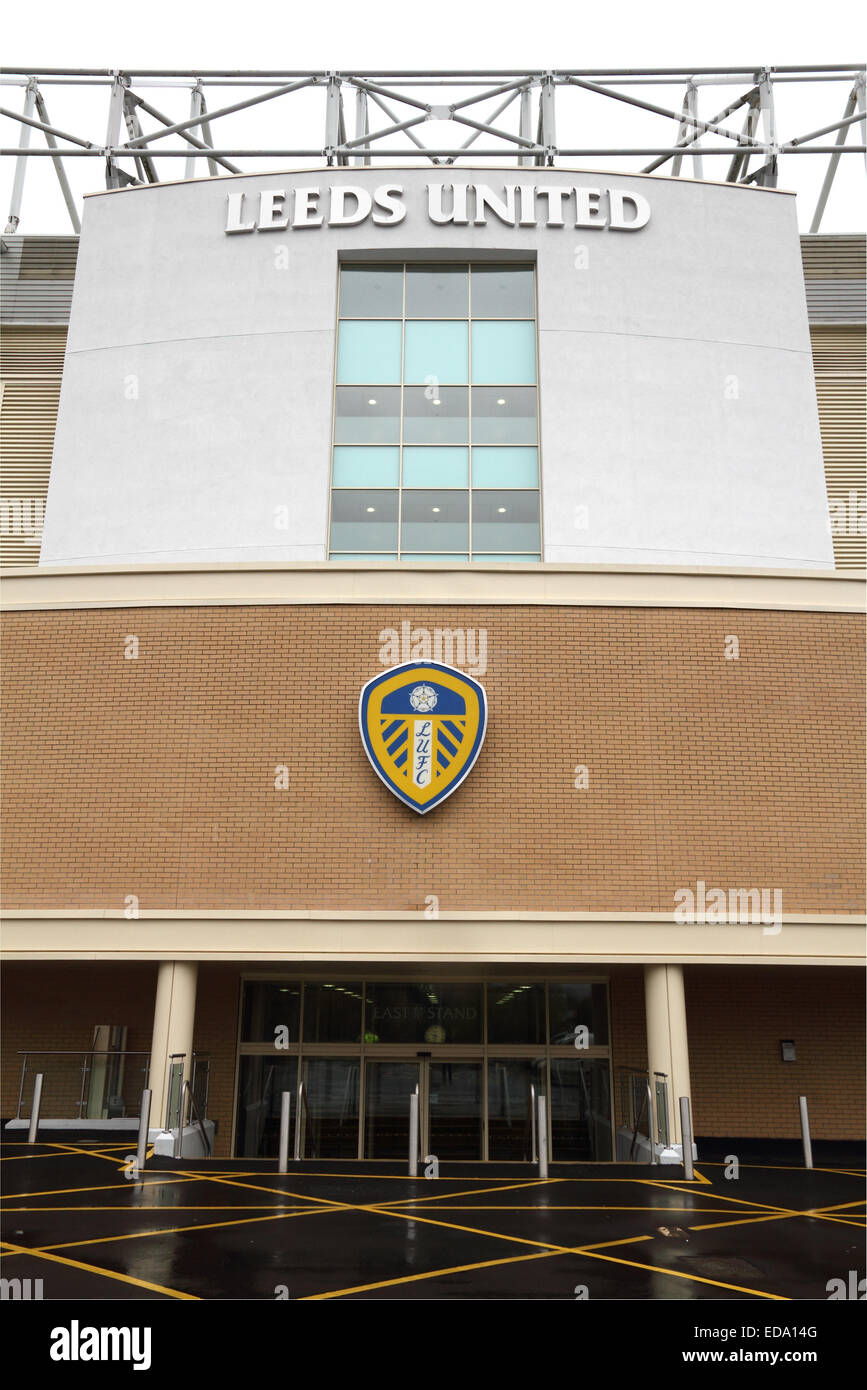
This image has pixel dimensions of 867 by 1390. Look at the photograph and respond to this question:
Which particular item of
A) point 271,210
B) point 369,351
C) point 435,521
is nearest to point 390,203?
point 271,210

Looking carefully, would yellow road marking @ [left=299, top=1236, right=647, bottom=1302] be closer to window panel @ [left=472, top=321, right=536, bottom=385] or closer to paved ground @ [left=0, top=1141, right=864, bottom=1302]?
paved ground @ [left=0, top=1141, right=864, bottom=1302]

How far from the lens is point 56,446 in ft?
66.9

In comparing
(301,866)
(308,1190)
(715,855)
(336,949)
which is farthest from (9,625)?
(715,855)

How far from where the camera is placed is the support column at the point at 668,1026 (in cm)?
1439

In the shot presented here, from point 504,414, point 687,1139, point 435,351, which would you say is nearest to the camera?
point 687,1139

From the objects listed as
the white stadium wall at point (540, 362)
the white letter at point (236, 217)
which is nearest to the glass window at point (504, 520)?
the white stadium wall at point (540, 362)

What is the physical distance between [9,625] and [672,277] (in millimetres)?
14073

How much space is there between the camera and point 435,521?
20344 millimetres

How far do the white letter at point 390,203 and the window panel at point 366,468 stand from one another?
474 cm

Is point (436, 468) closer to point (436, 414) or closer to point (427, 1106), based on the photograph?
point (436, 414)

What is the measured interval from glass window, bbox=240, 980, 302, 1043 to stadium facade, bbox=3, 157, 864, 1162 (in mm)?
84

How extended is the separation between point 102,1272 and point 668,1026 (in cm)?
850

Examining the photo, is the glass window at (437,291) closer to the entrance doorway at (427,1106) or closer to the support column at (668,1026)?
the support column at (668,1026)

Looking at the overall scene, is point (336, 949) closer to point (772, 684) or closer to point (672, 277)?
point (772, 684)
